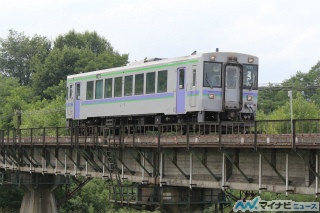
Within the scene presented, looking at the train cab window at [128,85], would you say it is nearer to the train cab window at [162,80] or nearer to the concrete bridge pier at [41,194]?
the train cab window at [162,80]

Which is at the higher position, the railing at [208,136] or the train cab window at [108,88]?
the train cab window at [108,88]

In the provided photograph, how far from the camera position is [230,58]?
27.6 m

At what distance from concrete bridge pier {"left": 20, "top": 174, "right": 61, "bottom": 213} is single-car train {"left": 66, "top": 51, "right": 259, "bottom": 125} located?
12334 mm

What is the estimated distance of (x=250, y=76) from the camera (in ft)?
92.7

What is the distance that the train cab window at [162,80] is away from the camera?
93.7ft

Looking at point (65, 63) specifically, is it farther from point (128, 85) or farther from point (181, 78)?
point (181, 78)

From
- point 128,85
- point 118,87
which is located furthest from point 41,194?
point 128,85

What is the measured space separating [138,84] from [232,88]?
4772 millimetres

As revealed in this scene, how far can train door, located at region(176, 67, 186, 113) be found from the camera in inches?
1082

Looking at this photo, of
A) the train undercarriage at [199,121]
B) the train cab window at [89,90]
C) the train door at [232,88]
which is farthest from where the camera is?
the train cab window at [89,90]

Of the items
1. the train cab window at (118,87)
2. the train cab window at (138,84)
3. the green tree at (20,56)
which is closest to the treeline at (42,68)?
the green tree at (20,56)

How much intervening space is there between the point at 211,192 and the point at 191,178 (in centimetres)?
389

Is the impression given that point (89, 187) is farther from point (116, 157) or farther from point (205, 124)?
point (205, 124)

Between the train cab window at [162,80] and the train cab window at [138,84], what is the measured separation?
53.1 inches
